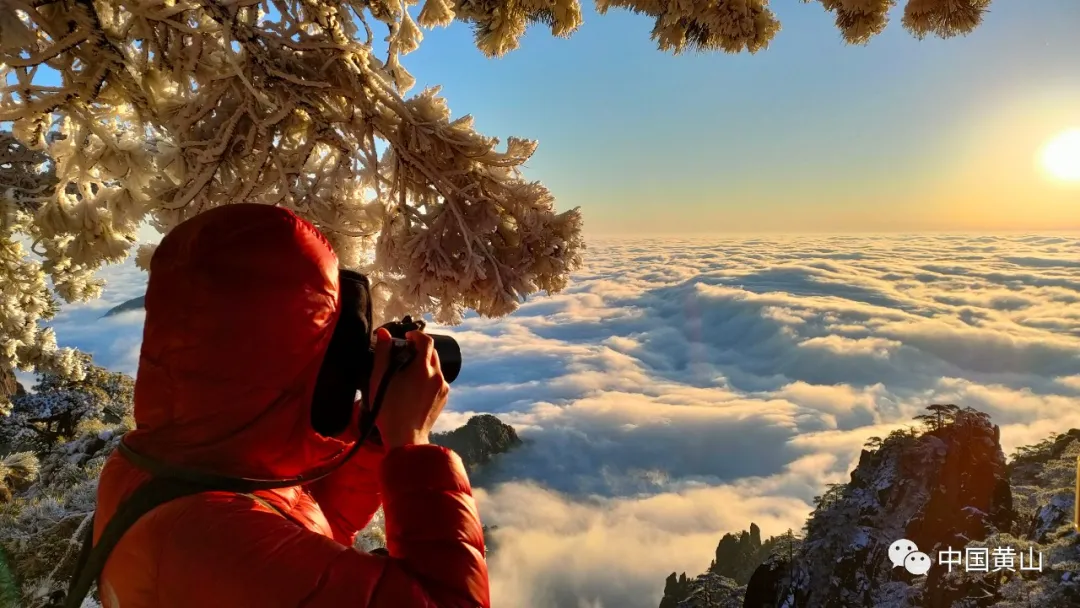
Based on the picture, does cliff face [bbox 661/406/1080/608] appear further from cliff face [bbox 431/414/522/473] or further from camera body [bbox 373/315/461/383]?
camera body [bbox 373/315/461/383]

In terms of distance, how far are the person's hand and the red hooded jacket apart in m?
0.05

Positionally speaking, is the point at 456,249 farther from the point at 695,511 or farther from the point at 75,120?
the point at 695,511

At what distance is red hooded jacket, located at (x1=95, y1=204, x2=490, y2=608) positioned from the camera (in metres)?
0.76

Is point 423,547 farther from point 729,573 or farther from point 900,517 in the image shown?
point 729,573

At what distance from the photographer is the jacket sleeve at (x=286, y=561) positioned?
73cm

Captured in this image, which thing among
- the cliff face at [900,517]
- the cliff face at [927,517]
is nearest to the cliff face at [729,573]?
the cliff face at [927,517]

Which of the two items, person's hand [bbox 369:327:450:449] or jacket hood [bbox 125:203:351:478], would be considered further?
person's hand [bbox 369:327:450:449]

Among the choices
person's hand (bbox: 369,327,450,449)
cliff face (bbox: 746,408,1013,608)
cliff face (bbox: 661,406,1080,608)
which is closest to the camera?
person's hand (bbox: 369,327,450,449)

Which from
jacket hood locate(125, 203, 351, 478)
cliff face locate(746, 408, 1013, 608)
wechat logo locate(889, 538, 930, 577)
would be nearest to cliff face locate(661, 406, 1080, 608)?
cliff face locate(746, 408, 1013, 608)

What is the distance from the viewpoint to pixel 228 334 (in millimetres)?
874

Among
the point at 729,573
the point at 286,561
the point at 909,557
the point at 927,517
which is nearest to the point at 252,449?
the point at 286,561

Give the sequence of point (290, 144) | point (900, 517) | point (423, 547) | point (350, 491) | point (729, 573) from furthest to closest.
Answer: point (729, 573) < point (900, 517) < point (290, 144) < point (350, 491) < point (423, 547)

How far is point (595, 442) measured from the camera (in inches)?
2087

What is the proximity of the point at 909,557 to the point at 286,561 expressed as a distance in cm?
2589
